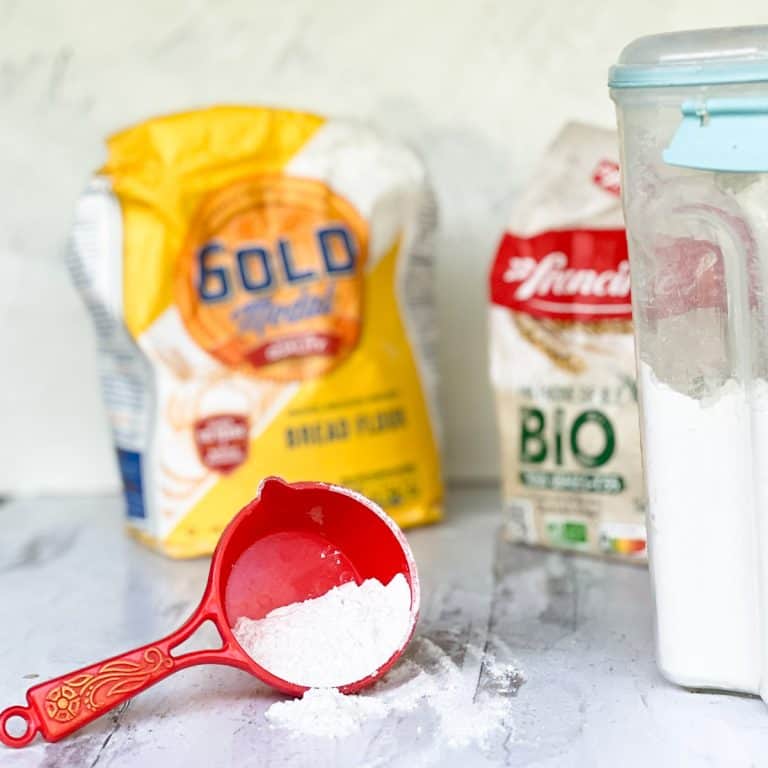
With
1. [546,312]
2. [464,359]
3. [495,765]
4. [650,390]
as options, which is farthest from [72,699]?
[464,359]

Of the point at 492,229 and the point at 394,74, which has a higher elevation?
the point at 394,74

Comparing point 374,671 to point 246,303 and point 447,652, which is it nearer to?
point 447,652

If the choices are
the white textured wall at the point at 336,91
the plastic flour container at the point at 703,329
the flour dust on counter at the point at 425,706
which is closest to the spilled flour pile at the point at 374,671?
the flour dust on counter at the point at 425,706

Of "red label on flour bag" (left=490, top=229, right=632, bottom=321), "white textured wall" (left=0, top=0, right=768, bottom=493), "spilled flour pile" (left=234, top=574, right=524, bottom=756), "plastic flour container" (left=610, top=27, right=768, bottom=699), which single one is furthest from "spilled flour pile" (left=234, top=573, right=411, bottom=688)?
"white textured wall" (left=0, top=0, right=768, bottom=493)

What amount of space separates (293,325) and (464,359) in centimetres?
22

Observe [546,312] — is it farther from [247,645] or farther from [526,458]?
[247,645]

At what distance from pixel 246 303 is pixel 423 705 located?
1.26 feet

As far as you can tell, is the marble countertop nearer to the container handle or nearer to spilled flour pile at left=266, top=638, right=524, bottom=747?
spilled flour pile at left=266, top=638, right=524, bottom=747

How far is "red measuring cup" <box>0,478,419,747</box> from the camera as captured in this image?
65 centimetres

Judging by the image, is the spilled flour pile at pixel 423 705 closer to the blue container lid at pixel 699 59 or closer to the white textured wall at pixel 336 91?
the blue container lid at pixel 699 59

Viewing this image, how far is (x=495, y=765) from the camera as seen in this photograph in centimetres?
61

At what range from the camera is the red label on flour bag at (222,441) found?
0.96 metres

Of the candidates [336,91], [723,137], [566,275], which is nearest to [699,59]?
[723,137]

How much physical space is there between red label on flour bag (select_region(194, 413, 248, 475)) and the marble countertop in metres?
0.08
